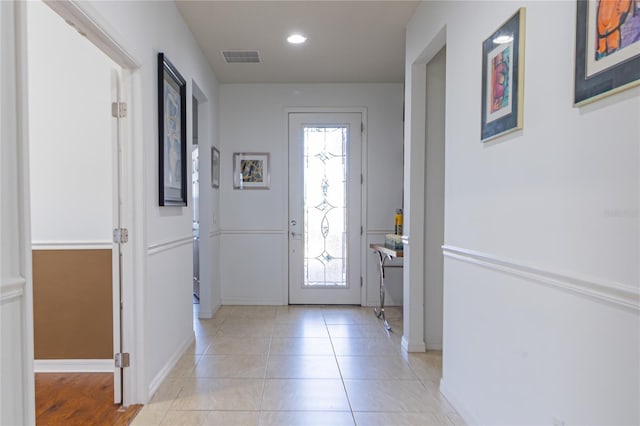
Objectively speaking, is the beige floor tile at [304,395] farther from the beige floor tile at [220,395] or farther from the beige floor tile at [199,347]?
the beige floor tile at [199,347]

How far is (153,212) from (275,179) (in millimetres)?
2239

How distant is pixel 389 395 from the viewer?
2.30 m

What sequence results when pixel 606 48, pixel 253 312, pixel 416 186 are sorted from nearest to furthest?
pixel 606 48, pixel 416 186, pixel 253 312

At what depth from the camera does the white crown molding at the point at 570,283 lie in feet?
3.26

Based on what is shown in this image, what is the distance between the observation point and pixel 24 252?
124 cm

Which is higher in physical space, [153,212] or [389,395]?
[153,212]

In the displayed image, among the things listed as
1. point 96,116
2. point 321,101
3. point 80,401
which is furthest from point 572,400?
point 321,101

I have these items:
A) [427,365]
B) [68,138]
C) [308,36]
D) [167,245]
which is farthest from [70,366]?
[308,36]

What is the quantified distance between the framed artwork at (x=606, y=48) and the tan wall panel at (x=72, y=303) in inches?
108

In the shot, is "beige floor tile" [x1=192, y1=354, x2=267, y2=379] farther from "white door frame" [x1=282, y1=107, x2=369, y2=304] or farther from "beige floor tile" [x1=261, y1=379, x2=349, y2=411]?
"white door frame" [x1=282, y1=107, x2=369, y2=304]

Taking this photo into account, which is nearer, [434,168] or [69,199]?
[69,199]

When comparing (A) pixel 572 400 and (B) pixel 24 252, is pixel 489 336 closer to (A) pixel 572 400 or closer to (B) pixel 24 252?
(A) pixel 572 400

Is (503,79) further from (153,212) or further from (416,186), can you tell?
(153,212)

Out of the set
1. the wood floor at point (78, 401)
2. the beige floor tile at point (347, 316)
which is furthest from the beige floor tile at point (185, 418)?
the beige floor tile at point (347, 316)
